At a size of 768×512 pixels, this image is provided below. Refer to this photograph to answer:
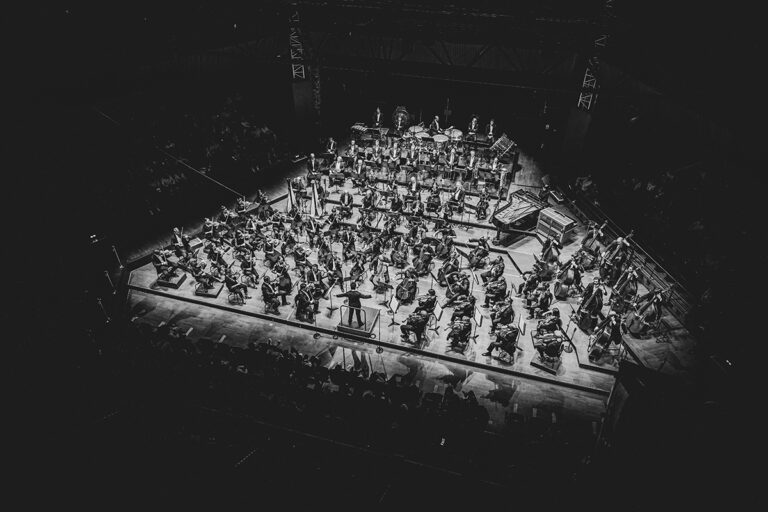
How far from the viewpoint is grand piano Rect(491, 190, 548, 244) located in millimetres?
12844

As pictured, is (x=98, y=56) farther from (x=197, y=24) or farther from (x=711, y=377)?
(x=711, y=377)

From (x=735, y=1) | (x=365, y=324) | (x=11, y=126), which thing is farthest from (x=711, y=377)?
(x=11, y=126)

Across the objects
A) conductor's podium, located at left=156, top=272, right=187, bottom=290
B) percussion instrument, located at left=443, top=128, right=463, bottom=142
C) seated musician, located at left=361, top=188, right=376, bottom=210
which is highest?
percussion instrument, located at left=443, top=128, right=463, bottom=142

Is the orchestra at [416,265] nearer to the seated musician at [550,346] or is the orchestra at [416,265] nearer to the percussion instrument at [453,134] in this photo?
the seated musician at [550,346]

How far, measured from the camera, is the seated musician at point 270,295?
34.3 feet

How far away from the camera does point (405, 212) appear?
13766mm

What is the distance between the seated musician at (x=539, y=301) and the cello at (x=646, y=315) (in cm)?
172

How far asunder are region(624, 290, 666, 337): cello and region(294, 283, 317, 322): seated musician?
274 inches

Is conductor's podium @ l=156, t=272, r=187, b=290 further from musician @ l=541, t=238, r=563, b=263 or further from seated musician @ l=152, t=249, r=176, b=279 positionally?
musician @ l=541, t=238, r=563, b=263

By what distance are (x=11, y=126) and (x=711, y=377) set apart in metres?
15.1

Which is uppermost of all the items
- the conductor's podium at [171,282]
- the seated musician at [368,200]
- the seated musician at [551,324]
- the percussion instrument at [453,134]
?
the percussion instrument at [453,134]

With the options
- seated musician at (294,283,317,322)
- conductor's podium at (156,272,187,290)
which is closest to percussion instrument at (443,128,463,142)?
seated musician at (294,283,317,322)

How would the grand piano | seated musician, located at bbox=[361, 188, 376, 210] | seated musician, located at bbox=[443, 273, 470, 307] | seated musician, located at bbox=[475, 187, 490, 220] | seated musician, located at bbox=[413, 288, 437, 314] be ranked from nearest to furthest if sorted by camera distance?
seated musician, located at bbox=[413, 288, 437, 314] < seated musician, located at bbox=[443, 273, 470, 307] < the grand piano < seated musician, located at bbox=[361, 188, 376, 210] < seated musician, located at bbox=[475, 187, 490, 220]

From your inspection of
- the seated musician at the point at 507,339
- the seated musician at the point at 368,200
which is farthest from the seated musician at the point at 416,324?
the seated musician at the point at 368,200
